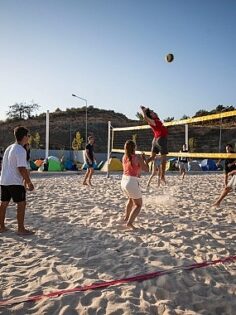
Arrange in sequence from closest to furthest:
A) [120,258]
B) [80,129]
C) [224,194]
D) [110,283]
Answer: [110,283], [120,258], [224,194], [80,129]

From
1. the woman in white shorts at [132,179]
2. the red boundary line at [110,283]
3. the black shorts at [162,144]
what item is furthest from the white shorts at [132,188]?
the black shorts at [162,144]

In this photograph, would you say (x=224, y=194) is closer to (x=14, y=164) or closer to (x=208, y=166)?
(x=14, y=164)

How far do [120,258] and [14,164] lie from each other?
1.87 meters

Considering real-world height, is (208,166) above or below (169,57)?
below

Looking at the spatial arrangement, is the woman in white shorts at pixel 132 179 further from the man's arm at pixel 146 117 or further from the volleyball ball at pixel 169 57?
the volleyball ball at pixel 169 57

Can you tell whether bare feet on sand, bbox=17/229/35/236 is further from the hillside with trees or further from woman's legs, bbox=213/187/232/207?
the hillside with trees

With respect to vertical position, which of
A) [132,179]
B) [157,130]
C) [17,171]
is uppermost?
[157,130]

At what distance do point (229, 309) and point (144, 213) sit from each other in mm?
3269

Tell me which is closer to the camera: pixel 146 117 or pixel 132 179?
pixel 132 179

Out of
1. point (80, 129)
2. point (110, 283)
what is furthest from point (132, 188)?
point (80, 129)

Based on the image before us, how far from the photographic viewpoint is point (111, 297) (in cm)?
265

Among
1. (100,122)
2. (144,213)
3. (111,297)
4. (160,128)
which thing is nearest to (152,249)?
(111,297)

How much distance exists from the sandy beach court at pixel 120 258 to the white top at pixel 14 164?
737mm

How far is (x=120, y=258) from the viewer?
3.50 m
